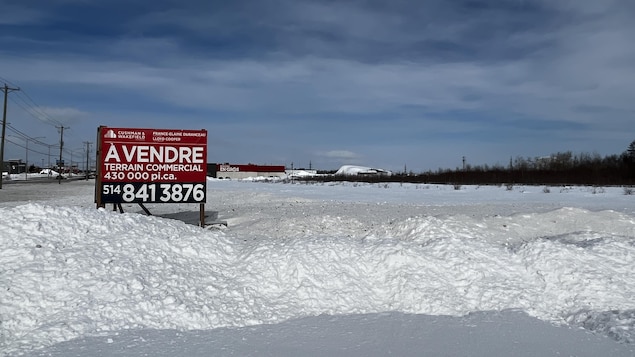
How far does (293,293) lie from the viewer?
6.98m

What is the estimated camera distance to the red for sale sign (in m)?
12.1

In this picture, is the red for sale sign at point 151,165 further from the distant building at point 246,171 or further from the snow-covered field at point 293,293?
the distant building at point 246,171

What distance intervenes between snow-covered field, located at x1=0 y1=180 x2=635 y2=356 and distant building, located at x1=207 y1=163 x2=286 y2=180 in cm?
12652

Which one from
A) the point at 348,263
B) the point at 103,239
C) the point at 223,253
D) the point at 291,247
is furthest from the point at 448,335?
the point at 103,239

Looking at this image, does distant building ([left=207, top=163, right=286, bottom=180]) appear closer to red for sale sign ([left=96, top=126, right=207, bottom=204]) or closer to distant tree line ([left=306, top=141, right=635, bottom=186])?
distant tree line ([left=306, top=141, right=635, bottom=186])

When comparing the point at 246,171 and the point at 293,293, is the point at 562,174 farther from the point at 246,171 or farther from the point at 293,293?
the point at 246,171

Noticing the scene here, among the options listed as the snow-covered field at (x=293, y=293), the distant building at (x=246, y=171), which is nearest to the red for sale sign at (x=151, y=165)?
the snow-covered field at (x=293, y=293)

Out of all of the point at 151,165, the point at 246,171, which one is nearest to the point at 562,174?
the point at 151,165

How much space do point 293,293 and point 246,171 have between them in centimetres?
13487

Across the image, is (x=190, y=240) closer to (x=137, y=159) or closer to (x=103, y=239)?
(x=103, y=239)

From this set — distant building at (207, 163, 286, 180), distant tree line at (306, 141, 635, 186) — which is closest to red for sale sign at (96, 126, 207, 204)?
distant tree line at (306, 141, 635, 186)

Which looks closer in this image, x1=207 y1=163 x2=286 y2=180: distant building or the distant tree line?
the distant tree line

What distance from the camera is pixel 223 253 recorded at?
8.35 m

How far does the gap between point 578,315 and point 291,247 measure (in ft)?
13.8
